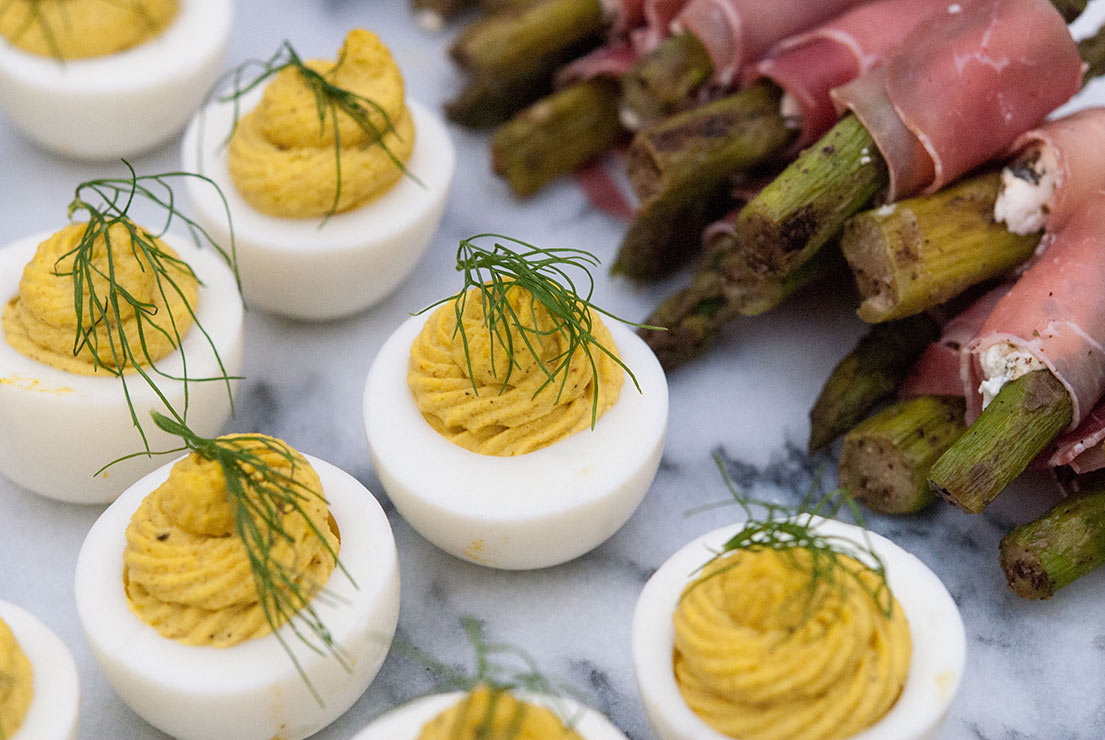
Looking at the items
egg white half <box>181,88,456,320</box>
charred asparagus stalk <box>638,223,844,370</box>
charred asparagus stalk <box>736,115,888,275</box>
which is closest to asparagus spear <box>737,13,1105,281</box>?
charred asparagus stalk <box>736,115,888,275</box>

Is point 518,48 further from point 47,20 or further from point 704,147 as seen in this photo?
point 47,20

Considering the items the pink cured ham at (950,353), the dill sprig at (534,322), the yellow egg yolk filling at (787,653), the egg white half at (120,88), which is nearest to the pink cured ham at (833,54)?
the pink cured ham at (950,353)

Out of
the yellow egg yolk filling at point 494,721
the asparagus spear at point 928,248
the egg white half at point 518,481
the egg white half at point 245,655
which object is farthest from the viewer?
the asparagus spear at point 928,248

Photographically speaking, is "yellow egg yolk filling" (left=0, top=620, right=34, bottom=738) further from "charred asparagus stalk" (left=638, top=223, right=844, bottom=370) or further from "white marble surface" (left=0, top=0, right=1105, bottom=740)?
"charred asparagus stalk" (left=638, top=223, right=844, bottom=370)

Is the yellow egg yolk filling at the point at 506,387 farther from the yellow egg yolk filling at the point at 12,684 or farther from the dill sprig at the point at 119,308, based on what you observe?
the yellow egg yolk filling at the point at 12,684

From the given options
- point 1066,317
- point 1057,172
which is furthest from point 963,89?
point 1066,317

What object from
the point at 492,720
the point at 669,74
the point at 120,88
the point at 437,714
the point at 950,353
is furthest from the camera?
the point at 120,88
